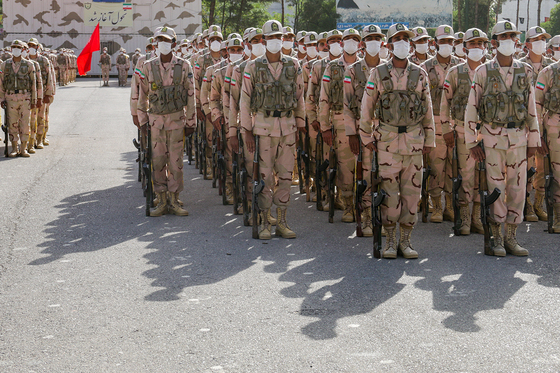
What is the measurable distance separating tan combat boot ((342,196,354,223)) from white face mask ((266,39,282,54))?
2.24 m

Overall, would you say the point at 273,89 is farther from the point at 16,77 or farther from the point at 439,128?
the point at 16,77

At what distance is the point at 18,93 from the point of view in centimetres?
1508

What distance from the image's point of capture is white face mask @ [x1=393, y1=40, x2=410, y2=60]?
729cm

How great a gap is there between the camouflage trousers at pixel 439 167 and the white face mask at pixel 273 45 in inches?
96.2

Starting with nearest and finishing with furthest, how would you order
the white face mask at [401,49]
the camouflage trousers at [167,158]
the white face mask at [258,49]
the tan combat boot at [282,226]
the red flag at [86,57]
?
the white face mask at [401,49], the tan combat boot at [282,226], the white face mask at [258,49], the camouflage trousers at [167,158], the red flag at [86,57]

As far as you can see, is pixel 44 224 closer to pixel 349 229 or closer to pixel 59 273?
pixel 59 273

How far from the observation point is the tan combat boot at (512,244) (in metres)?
7.56

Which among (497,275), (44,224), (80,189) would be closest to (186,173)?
(80,189)

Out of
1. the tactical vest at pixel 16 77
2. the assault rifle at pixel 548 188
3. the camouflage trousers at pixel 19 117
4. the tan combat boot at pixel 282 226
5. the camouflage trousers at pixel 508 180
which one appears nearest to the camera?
the camouflage trousers at pixel 508 180

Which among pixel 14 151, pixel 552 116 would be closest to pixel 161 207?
pixel 552 116

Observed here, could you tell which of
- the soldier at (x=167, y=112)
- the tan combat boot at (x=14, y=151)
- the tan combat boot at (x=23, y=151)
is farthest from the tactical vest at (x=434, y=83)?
the tan combat boot at (x=14, y=151)

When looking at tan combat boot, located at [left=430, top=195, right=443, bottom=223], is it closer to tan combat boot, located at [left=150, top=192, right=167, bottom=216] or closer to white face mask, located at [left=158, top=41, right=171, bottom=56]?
tan combat boot, located at [left=150, top=192, right=167, bottom=216]

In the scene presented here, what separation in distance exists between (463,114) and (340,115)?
5.14ft

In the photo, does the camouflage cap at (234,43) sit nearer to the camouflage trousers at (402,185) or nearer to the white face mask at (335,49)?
the white face mask at (335,49)
